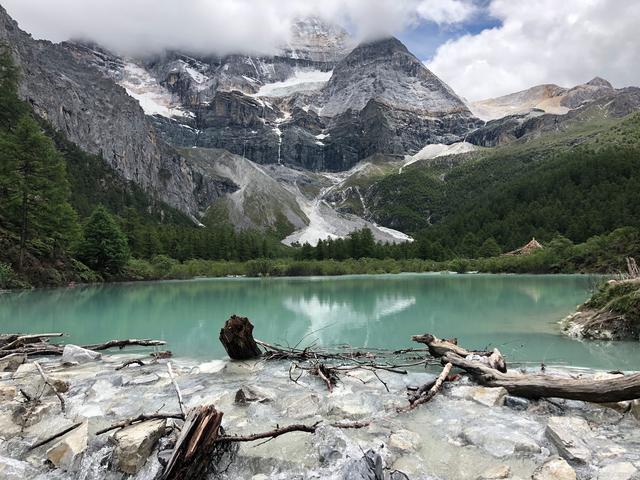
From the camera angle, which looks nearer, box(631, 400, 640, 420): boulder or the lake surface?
box(631, 400, 640, 420): boulder

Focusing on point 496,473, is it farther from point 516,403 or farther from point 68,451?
point 68,451

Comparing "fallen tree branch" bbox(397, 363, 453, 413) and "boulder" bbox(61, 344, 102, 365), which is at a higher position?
"fallen tree branch" bbox(397, 363, 453, 413)

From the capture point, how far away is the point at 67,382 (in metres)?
8.34

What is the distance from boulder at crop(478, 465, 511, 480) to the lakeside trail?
22mm

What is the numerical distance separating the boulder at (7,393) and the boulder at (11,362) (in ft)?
7.95

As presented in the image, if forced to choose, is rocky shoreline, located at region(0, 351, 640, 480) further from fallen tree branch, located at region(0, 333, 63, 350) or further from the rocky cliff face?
the rocky cliff face

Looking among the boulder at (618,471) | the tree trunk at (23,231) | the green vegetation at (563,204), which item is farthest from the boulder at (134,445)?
the green vegetation at (563,204)

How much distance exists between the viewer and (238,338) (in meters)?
10.7

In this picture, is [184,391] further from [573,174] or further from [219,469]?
[573,174]

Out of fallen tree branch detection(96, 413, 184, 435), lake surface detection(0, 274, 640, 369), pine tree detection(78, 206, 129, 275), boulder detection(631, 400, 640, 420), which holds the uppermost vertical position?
pine tree detection(78, 206, 129, 275)

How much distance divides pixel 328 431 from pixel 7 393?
17.9 ft

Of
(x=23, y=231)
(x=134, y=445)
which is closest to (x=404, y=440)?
(x=134, y=445)

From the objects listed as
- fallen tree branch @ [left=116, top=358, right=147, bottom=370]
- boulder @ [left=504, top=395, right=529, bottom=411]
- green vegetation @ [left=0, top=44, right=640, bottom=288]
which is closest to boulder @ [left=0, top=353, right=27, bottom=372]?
fallen tree branch @ [left=116, top=358, right=147, bottom=370]

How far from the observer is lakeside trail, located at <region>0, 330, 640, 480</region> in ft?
16.7
